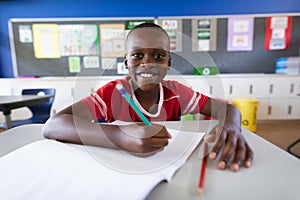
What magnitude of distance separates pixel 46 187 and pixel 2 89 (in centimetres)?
256

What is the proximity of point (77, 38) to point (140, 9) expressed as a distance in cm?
84

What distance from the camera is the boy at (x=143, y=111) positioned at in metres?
0.34

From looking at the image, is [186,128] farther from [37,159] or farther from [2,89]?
[2,89]

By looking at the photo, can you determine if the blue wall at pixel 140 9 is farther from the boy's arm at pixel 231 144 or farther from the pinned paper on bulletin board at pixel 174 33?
the boy's arm at pixel 231 144

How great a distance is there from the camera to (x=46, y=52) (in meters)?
2.48

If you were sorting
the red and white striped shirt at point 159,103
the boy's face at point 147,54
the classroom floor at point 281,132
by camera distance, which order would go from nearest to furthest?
the boy's face at point 147,54 < the red and white striped shirt at point 159,103 < the classroom floor at point 281,132

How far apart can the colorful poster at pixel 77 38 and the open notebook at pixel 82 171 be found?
7.44 ft

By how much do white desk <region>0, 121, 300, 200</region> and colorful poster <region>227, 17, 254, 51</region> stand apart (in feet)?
7.84

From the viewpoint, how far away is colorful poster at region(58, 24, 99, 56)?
2432 millimetres

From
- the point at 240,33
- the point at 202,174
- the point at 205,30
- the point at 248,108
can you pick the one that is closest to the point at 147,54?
the point at 202,174

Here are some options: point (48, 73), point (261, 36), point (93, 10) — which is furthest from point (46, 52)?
point (261, 36)

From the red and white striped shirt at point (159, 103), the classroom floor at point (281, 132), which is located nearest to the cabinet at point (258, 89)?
the classroom floor at point (281, 132)

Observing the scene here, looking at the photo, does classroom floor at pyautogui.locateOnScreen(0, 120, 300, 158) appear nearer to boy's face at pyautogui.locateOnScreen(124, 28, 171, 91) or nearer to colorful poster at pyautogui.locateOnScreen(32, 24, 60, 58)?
boy's face at pyautogui.locateOnScreen(124, 28, 171, 91)

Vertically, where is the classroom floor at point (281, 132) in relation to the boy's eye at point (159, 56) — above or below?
below
